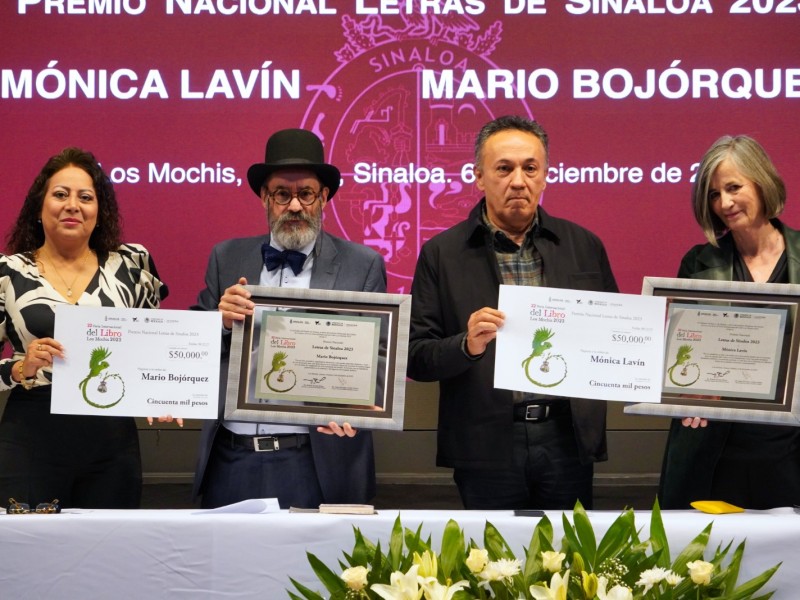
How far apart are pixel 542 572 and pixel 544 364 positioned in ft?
3.06

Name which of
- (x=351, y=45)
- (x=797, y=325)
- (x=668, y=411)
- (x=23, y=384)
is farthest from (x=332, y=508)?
(x=351, y=45)

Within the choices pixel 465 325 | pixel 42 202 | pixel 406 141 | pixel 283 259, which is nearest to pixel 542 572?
pixel 465 325

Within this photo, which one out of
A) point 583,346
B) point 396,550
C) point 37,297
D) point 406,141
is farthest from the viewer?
point 406,141

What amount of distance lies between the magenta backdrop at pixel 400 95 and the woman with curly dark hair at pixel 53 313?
5.90 feet

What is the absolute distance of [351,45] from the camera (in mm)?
4848

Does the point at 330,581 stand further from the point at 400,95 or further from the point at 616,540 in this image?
the point at 400,95

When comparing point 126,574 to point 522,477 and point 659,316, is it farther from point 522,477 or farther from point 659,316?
point 659,316

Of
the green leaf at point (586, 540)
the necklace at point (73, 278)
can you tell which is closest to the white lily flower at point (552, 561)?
the green leaf at point (586, 540)

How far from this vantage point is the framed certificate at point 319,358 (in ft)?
8.42

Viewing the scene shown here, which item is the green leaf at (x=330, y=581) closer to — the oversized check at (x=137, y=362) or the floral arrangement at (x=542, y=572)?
the floral arrangement at (x=542, y=572)

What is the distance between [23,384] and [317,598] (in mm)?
1453

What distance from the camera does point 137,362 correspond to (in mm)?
2594

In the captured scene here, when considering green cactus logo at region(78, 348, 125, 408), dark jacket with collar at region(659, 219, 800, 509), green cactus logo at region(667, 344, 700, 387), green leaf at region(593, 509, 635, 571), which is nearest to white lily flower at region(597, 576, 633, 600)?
green leaf at region(593, 509, 635, 571)

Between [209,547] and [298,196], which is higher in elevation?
[298,196]
